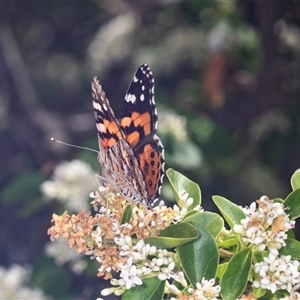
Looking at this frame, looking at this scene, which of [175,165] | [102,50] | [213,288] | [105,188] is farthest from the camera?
[102,50]

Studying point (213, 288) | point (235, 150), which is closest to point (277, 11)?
point (235, 150)

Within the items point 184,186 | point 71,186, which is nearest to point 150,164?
point 184,186

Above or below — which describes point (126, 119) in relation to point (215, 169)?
above

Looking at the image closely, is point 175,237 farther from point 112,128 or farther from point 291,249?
point 112,128

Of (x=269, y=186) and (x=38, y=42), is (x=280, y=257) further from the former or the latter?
(x=38, y=42)

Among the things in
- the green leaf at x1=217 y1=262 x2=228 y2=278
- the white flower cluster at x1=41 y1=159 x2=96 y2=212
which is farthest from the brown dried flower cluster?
the white flower cluster at x1=41 y1=159 x2=96 y2=212

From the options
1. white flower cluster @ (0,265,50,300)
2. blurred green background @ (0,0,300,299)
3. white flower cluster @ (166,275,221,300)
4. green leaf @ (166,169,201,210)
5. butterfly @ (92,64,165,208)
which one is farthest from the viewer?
blurred green background @ (0,0,300,299)

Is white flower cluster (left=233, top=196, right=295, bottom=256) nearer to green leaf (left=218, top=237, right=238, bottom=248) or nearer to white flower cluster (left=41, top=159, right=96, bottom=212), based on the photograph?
green leaf (left=218, top=237, right=238, bottom=248)
